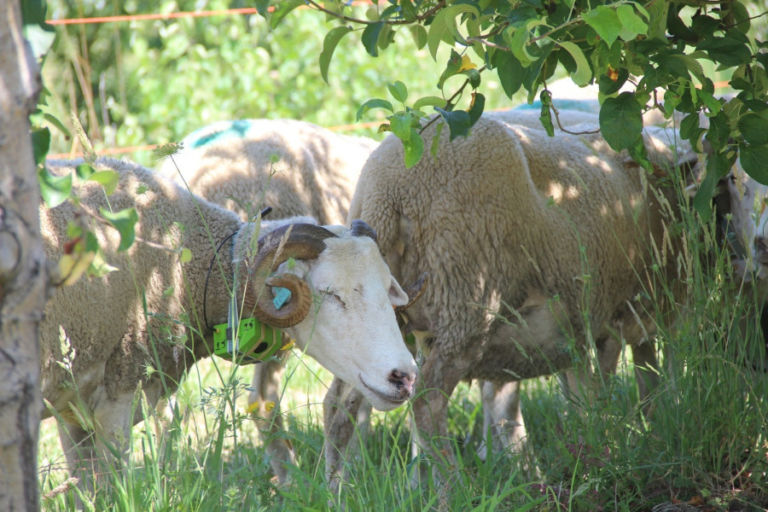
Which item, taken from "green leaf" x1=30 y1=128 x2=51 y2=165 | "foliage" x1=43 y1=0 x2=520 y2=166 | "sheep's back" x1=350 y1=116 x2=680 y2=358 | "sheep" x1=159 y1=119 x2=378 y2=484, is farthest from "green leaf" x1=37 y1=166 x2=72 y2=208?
"foliage" x1=43 y1=0 x2=520 y2=166

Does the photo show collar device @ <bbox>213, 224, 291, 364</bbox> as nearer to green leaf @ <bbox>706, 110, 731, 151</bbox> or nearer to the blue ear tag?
the blue ear tag

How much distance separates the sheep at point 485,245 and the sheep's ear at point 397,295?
0.30 metres

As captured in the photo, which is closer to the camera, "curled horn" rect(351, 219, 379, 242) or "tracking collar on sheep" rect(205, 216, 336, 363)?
"tracking collar on sheep" rect(205, 216, 336, 363)

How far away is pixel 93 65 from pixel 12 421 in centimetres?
816

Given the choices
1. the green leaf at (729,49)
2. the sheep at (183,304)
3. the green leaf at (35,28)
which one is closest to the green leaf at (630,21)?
the green leaf at (729,49)

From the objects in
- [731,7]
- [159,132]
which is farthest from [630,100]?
[159,132]

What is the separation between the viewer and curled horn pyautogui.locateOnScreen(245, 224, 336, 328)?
264 centimetres

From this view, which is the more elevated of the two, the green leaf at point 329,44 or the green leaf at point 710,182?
the green leaf at point 329,44

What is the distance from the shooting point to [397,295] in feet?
9.39

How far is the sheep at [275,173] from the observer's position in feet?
12.5

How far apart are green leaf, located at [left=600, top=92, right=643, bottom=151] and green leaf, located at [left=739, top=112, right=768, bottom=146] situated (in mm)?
269

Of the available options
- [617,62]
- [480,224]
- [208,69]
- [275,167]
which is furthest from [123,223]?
[208,69]

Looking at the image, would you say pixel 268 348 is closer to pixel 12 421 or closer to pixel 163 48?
pixel 12 421

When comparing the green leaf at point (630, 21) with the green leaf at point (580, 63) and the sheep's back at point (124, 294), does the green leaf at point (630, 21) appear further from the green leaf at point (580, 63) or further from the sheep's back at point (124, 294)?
the sheep's back at point (124, 294)
